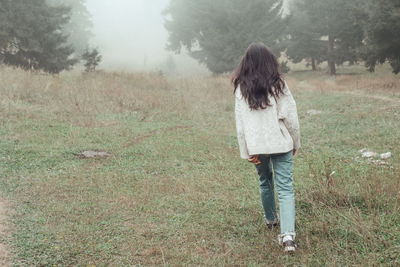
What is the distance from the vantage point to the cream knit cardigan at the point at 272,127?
3.64 meters

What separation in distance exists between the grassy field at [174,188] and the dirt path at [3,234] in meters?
0.09

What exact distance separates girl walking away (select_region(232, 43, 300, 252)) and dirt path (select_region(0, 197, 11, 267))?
104 inches

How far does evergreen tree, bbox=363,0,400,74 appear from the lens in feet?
54.0

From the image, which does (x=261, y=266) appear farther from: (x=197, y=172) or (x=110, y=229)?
(x=197, y=172)

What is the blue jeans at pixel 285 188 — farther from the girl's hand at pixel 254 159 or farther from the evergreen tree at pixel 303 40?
the evergreen tree at pixel 303 40

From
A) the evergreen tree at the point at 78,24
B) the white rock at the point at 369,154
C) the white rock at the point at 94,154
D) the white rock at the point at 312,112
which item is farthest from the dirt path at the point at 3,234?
the evergreen tree at the point at 78,24

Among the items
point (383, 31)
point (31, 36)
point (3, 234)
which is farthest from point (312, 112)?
point (31, 36)

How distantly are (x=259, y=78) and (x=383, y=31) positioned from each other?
1630 centimetres

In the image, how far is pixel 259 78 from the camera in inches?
147

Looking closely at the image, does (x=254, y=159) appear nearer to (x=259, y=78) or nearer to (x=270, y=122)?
(x=270, y=122)

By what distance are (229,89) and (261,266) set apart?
49.4 feet

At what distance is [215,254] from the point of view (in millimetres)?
3805

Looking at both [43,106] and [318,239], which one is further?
[43,106]

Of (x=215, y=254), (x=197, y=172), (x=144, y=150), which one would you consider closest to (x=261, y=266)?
(x=215, y=254)
